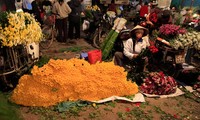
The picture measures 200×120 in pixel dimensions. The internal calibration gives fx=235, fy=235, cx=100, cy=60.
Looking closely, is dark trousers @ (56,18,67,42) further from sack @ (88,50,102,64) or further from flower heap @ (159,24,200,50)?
flower heap @ (159,24,200,50)

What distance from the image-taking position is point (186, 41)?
6.62 meters

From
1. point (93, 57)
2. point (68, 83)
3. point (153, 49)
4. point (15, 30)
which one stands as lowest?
point (68, 83)

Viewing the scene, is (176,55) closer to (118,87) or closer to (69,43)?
(118,87)

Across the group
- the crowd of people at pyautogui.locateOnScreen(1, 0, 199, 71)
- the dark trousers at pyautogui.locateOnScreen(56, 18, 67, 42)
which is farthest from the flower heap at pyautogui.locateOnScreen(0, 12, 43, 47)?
the dark trousers at pyautogui.locateOnScreen(56, 18, 67, 42)

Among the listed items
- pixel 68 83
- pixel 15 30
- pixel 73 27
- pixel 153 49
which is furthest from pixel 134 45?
pixel 73 27

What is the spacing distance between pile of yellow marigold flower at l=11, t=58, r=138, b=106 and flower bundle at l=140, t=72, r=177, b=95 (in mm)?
771

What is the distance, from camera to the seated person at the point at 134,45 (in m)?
6.62

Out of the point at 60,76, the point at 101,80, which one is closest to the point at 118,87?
the point at 101,80

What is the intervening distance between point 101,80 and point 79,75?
56 cm

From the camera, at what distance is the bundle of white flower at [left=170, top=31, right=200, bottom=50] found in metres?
6.61

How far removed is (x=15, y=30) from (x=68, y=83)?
1.62 metres

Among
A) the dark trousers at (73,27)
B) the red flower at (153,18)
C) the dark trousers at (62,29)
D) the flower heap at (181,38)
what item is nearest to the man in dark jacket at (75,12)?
the dark trousers at (73,27)

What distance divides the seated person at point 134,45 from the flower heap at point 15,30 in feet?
8.66

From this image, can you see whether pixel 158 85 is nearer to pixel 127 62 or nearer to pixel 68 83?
pixel 127 62
